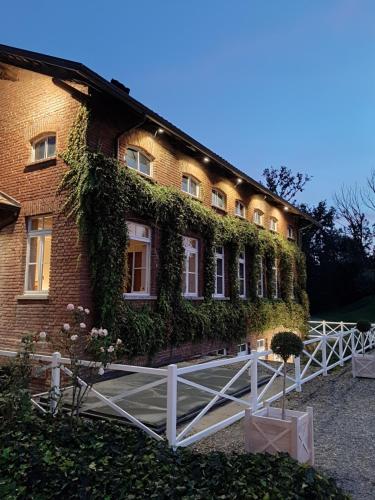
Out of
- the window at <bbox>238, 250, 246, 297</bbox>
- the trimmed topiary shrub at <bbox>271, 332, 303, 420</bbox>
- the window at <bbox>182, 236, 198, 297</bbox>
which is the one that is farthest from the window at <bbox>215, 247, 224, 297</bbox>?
the trimmed topiary shrub at <bbox>271, 332, 303, 420</bbox>

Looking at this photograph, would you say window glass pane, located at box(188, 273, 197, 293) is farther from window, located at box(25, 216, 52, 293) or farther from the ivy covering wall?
window, located at box(25, 216, 52, 293)

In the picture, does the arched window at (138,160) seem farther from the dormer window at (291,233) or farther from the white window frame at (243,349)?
the dormer window at (291,233)

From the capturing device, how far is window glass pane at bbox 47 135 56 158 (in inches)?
356

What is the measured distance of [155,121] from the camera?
30.2 ft

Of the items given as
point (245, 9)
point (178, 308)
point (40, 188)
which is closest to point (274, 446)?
point (178, 308)

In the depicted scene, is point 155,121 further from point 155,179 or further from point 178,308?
point 178,308

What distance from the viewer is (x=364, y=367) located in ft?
32.6

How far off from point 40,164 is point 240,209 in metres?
8.09

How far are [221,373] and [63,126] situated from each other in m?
6.74

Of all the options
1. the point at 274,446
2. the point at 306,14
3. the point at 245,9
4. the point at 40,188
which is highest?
the point at 245,9

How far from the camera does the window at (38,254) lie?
8.77 metres

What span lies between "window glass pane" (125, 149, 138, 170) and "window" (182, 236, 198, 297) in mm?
2591

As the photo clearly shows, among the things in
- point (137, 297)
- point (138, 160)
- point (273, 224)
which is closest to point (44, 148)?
point (138, 160)

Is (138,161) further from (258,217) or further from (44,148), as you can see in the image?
(258,217)
